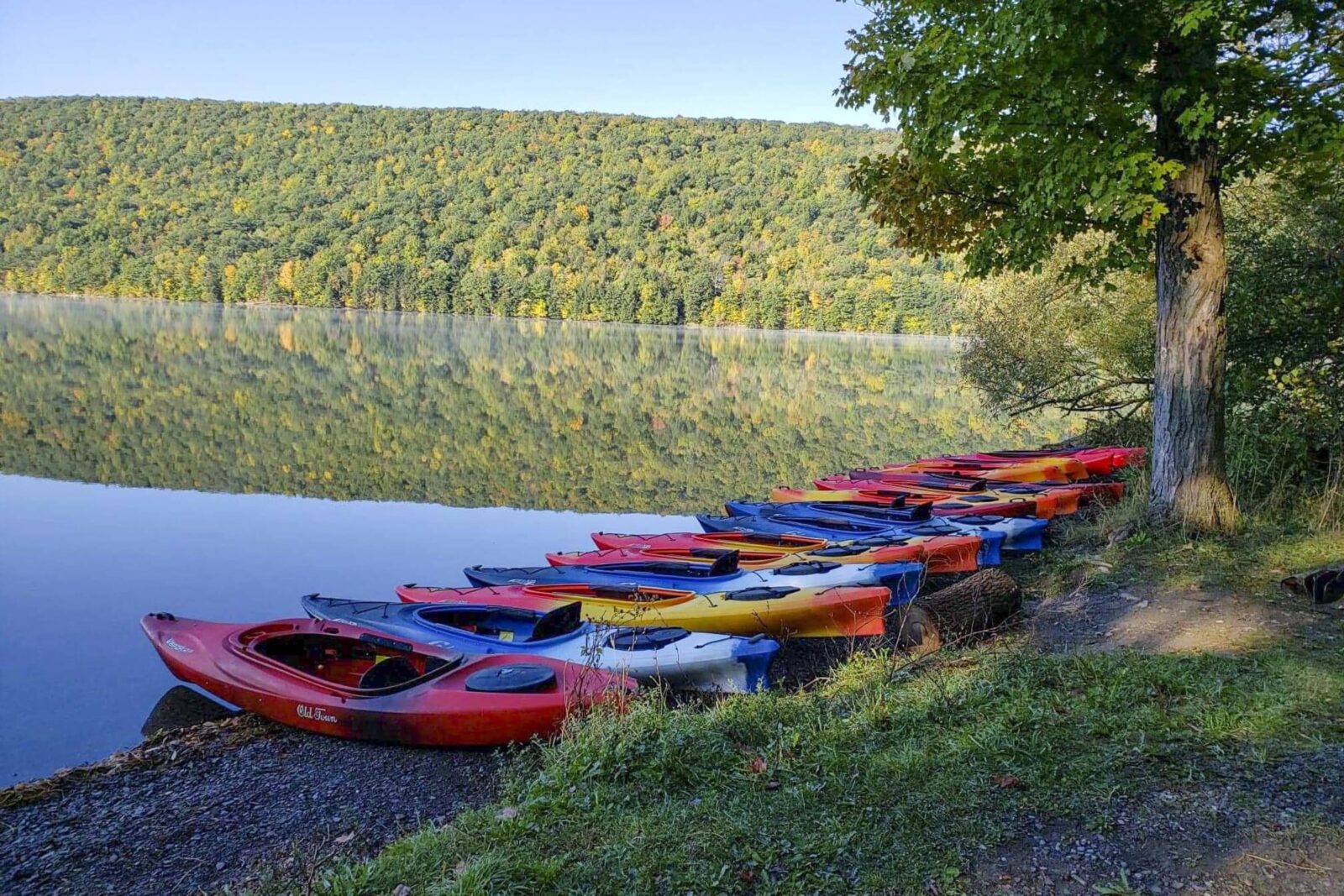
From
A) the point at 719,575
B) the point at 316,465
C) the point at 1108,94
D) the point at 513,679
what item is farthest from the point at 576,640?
the point at 316,465

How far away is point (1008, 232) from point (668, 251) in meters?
97.0

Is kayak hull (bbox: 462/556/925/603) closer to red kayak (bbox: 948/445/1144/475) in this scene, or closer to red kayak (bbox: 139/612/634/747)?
red kayak (bbox: 139/612/634/747)

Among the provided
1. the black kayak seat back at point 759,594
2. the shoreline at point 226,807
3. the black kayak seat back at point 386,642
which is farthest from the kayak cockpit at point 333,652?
the black kayak seat back at point 759,594

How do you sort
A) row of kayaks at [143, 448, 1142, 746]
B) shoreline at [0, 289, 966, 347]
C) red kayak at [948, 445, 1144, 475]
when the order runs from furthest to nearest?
shoreline at [0, 289, 966, 347]
red kayak at [948, 445, 1144, 475]
row of kayaks at [143, 448, 1142, 746]

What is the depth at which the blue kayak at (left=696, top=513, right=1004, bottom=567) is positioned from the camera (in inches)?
366

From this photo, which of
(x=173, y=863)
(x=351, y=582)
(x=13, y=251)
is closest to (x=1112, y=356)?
(x=351, y=582)

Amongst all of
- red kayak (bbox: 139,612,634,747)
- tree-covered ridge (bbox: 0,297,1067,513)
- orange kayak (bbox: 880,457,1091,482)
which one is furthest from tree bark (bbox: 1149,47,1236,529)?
tree-covered ridge (bbox: 0,297,1067,513)

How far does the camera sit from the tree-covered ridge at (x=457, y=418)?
56.4ft

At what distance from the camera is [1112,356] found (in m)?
15.3

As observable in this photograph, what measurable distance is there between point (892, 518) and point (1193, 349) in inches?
154

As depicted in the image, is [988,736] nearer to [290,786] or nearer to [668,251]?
[290,786]

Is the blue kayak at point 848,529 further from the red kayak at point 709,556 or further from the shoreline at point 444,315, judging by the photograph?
the shoreline at point 444,315

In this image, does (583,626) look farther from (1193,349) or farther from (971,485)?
(971,485)

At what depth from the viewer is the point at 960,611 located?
7105mm
